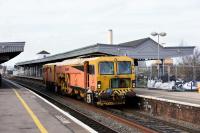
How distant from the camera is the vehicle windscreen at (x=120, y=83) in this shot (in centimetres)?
2208

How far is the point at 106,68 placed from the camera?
22.2m

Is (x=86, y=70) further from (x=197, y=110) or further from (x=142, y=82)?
(x=142, y=82)

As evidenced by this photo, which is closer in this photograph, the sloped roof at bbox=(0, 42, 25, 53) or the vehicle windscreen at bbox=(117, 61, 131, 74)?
the vehicle windscreen at bbox=(117, 61, 131, 74)

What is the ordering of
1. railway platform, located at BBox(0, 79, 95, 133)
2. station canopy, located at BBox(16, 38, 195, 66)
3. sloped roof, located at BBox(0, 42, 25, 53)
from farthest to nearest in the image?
station canopy, located at BBox(16, 38, 195, 66) → sloped roof, located at BBox(0, 42, 25, 53) → railway platform, located at BBox(0, 79, 95, 133)

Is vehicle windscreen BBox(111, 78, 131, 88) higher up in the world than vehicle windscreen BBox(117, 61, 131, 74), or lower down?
lower down

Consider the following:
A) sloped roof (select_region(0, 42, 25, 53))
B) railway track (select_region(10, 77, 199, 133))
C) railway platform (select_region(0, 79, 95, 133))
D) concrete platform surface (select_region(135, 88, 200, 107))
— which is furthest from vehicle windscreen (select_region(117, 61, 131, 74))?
sloped roof (select_region(0, 42, 25, 53))

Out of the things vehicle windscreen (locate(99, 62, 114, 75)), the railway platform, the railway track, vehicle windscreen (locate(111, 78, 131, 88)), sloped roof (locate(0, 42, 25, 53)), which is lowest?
the railway track

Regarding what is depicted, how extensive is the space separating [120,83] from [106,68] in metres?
1.10

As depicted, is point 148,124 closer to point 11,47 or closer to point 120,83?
point 120,83

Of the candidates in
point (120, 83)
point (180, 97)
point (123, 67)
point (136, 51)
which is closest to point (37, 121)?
point (120, 83)

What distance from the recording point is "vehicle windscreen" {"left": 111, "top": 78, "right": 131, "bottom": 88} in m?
22.1

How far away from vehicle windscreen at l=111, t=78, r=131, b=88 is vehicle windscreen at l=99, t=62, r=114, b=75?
0.49m

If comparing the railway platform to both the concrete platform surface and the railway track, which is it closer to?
the railway track

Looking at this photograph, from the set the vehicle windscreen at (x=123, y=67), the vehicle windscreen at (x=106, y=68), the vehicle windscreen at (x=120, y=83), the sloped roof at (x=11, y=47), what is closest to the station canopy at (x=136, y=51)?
the sloped roof at (x=11, y=47)
